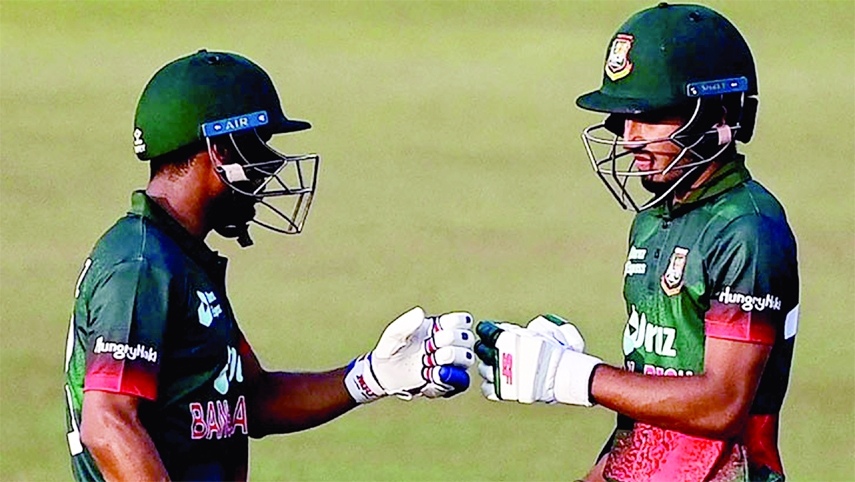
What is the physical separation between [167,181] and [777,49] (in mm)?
23406

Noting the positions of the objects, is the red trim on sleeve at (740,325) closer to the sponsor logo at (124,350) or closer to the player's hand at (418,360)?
the player's hand at (418,360)

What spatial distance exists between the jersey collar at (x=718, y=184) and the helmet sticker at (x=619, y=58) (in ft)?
1.36

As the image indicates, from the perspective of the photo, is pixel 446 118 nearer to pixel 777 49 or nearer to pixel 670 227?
pixel 777 49

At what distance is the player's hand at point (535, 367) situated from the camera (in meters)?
5.84

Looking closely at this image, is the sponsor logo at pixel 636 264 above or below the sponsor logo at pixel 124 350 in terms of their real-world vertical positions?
above

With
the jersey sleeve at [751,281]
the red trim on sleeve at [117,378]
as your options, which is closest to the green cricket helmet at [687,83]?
the jersey sleeve at [751,281]

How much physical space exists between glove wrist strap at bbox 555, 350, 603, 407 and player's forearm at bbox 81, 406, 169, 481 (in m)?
1.18

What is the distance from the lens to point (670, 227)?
19.6 feet

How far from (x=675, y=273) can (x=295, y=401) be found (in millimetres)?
1477

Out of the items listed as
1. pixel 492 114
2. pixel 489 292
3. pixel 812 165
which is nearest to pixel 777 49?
pixel 492 114

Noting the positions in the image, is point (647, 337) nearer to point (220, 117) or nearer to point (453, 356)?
point (453, 356)

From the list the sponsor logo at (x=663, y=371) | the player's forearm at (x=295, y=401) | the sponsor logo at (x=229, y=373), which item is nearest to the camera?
the sponsor logo at (x=663, y=371)

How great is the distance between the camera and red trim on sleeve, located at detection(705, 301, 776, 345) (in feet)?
18.4

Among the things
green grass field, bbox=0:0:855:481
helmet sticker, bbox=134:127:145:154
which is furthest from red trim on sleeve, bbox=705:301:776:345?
green grass field, bbox=0:0:855:481
